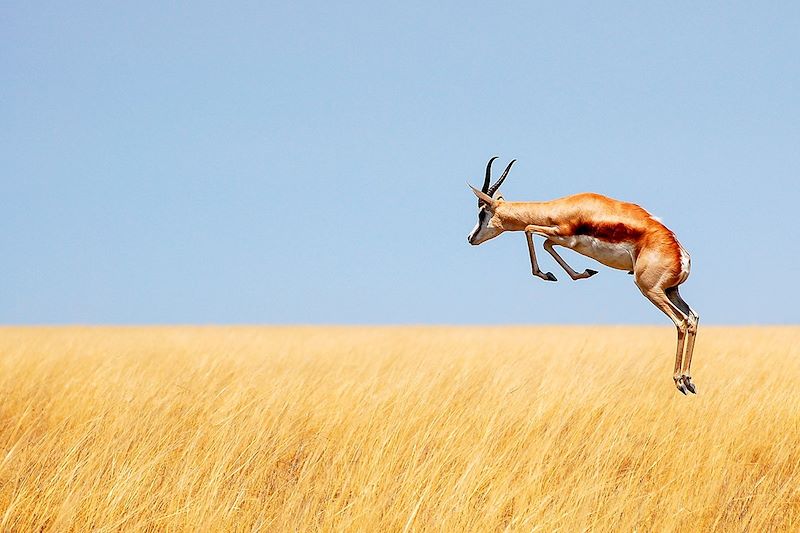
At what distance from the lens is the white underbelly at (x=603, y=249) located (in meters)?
7.23

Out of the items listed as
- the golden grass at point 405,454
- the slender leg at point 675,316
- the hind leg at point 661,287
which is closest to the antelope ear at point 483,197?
the hind leg at point 661,287

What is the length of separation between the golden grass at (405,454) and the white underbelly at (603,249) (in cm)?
155

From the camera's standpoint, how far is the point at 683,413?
8430 mm

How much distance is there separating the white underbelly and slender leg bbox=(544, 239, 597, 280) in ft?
0.37

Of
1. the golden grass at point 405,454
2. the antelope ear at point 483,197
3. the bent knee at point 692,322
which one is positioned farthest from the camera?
the antelope ear at point 483,197

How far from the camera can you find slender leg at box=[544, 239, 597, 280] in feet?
23.9

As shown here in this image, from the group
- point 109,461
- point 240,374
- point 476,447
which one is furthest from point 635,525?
point 240,374

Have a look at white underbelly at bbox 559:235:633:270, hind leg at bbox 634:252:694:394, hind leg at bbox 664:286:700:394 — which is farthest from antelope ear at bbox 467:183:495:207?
hind leg at bbox 664:286:700:394

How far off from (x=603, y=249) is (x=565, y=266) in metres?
0.36

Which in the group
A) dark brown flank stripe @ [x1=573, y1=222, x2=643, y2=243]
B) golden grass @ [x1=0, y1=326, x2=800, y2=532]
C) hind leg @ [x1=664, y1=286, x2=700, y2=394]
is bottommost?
golden grass @ [x1=0, y1=326, x2=800, y2=532]

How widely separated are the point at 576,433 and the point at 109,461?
420 centimetres

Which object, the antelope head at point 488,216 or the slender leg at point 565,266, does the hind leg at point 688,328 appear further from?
the antelope head at point 488,216

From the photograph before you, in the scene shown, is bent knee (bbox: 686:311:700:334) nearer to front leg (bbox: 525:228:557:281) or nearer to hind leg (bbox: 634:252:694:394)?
hind leg (bbox: 634:252:694:394)

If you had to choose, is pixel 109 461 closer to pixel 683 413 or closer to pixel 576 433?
pixel 576 433
